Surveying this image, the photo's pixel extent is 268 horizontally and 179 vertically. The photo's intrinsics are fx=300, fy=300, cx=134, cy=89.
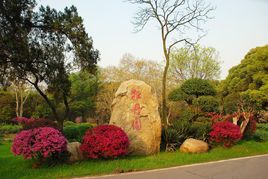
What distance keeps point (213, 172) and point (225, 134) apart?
13.3 feet

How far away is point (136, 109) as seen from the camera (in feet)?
33.1

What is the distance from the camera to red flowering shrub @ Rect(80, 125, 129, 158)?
27.8 ft

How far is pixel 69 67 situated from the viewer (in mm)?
14414

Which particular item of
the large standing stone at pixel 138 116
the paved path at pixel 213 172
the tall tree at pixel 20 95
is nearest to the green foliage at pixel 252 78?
the large standing stone at pixel 138 116

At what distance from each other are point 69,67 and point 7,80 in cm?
287

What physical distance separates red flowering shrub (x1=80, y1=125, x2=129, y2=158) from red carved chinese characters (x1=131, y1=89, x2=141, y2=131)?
3.85ft

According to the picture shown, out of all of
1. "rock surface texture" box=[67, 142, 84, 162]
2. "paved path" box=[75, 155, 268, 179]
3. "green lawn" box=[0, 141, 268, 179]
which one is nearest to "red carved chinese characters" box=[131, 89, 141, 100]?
"green lawn" box=[0, 141, 268, 179]

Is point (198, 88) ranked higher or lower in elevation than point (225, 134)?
higher

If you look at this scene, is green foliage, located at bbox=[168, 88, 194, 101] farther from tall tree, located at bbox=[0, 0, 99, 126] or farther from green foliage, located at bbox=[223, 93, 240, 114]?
tall tree, located at bbox=[0, 0, 99, 126]

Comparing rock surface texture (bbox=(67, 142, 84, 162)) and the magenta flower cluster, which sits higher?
the magenta flower cluster

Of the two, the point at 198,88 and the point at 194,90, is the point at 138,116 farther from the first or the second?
the point at 198,88

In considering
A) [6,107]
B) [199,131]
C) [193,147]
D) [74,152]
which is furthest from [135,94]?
[6,107]

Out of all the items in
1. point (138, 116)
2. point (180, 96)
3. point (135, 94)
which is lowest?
point (138, 116)

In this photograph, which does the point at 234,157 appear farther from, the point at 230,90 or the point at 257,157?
the point at 230,90
